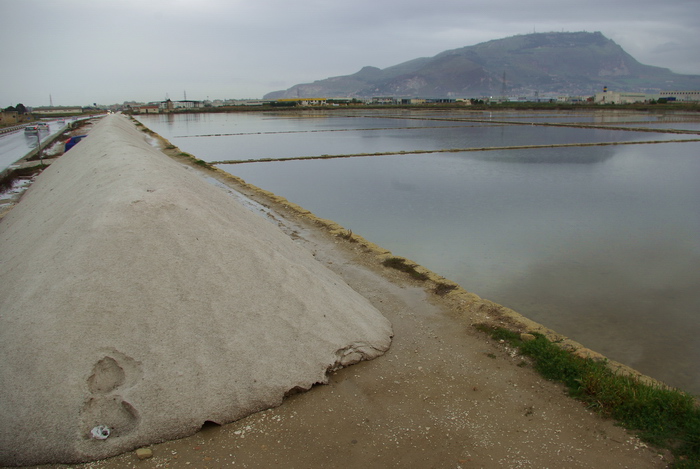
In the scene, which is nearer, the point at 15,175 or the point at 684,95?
the point at 15,175

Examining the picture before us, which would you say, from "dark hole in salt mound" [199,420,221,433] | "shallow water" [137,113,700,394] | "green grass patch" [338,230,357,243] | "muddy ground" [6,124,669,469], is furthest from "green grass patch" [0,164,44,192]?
"muddy ground" [6,124,669,469]

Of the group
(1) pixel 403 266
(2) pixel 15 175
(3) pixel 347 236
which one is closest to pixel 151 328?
(1) pixel 403 266

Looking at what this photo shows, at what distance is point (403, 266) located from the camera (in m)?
4.99

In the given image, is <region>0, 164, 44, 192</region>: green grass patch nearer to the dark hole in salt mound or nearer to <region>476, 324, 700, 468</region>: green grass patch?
the dark hole in salt mound

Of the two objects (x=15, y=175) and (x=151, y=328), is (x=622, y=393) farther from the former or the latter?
(x=15, y=175)

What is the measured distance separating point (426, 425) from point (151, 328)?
1631 millimetres

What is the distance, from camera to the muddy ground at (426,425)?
2297 millimetres

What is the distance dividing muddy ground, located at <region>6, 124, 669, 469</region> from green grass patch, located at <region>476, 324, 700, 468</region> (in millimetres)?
77

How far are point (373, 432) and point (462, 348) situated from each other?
3.60ft

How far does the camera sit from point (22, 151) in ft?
62.9

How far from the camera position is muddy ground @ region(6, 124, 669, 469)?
2.30 meters

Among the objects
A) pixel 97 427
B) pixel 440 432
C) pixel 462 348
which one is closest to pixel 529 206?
pixel 462 348

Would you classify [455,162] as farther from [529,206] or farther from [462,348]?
[462,348]

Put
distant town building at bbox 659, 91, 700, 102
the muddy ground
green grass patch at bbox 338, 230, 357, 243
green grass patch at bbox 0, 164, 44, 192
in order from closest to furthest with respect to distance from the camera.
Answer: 1. the muddy ground
2. green grass patch at bbox 338, 230, 357, 243
3. green grass patch at bbox 0, 164, 44, 192
4. distant town building at bbox 659, 91, 700, 102
